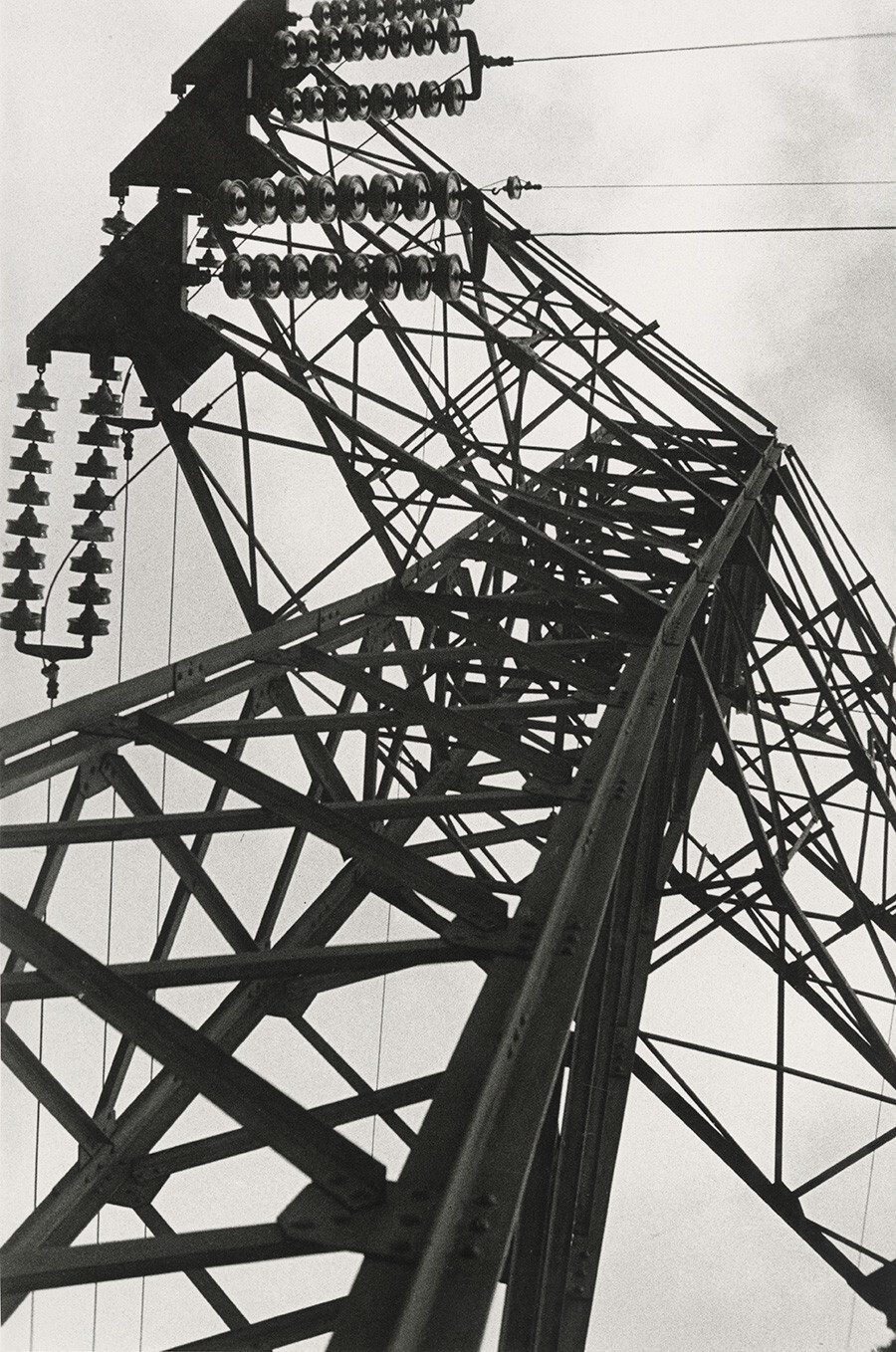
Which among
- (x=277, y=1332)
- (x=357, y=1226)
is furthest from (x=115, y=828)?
(x=357, y=1226)

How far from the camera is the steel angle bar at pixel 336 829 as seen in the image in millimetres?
5211

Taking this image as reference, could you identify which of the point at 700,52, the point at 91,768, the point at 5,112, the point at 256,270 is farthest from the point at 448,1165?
the point at 700,52

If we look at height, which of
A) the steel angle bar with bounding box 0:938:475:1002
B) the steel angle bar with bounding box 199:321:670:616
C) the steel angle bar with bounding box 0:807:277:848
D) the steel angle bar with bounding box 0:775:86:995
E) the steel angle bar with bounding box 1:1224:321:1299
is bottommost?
the steel angle bar with bounding box 1:1224:321:1299

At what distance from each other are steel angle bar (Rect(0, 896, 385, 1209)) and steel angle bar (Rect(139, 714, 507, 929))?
1.20 meters

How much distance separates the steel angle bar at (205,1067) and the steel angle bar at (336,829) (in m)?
1.20

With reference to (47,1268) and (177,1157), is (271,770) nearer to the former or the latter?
(177,1157)

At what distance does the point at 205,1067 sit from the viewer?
13.8 feet

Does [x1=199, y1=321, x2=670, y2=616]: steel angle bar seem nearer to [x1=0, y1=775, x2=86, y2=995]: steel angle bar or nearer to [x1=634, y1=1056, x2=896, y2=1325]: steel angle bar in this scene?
[x1=634, y1=1056, x2=896, y2=1325]: steel angle bar

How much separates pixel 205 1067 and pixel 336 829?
5.84ft

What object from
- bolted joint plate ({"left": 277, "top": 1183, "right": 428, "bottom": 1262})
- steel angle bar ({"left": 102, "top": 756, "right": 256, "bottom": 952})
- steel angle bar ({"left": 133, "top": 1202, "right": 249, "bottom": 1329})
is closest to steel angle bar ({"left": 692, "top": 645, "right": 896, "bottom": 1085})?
steel angle bar ({"left": 102, "top": 756, "right": 256, "bottom": 952})

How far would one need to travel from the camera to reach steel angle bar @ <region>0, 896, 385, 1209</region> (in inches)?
151

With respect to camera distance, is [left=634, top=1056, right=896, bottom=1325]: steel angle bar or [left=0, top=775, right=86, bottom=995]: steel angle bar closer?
[left=0, top=775, right=86, bottom=995]: steel angle bar

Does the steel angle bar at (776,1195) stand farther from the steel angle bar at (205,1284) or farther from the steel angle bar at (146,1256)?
the steel angle bar at (146,1256)

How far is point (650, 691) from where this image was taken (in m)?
7.68
